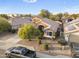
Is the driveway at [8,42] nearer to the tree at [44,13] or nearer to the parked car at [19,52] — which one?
the parked car at [19,52]

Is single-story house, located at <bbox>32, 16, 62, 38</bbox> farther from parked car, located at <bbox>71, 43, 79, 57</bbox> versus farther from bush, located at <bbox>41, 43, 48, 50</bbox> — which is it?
parked car, located at <bbox>71, 43, 79, 57</bbox>

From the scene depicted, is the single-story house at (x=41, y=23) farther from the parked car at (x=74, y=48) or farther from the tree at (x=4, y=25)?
the parked car at (x=74, y=48)

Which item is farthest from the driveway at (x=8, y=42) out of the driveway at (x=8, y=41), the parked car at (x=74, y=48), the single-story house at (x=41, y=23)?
the parked car at (x=74, y=48)

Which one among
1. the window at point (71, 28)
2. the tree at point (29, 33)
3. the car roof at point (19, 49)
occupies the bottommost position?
the car roof at point (19, 49)

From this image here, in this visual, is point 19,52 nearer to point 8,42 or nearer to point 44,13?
point 8,42

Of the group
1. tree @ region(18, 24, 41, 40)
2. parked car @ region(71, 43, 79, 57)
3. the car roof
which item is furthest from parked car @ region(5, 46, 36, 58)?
parked car @ region(71, 43, 79, 57)

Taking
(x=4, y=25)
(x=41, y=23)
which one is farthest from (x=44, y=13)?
(x=4, y=25)

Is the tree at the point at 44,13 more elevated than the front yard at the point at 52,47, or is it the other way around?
the tree at the point at 44,13
